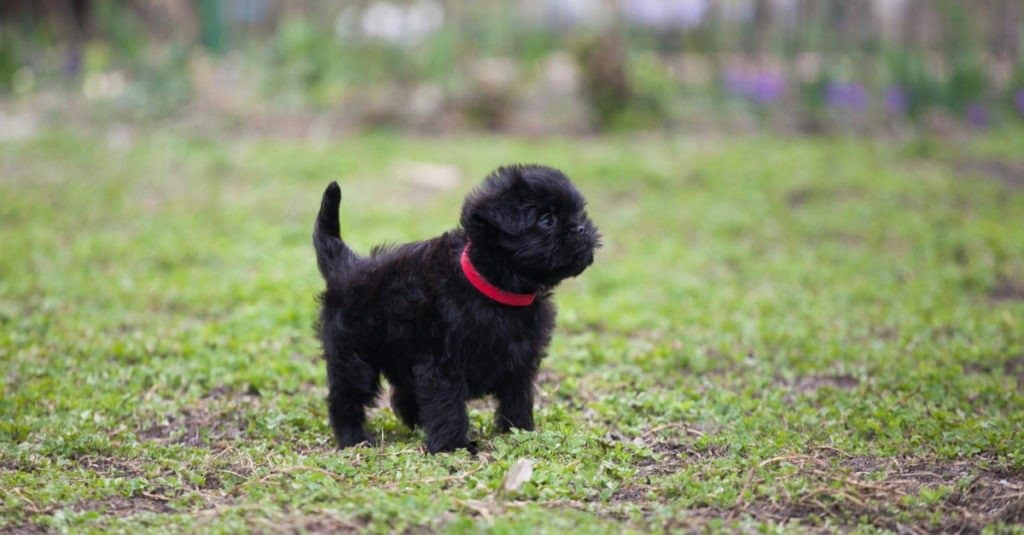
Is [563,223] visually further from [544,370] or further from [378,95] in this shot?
[378,95]

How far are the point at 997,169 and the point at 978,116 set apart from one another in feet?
6.38

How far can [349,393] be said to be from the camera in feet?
16.6

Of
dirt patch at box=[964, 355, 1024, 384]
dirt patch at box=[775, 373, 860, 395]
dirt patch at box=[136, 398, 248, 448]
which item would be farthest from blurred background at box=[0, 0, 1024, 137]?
dirt patch at box=[136, 398, 248, 448]

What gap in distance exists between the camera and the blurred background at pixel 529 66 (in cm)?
1377

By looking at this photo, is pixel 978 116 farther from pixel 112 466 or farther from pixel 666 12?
pixel 112 466

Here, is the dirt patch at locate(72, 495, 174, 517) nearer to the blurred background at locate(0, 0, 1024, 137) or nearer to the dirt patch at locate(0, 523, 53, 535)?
the dirt patch at locate(0, 523, 53, 535)

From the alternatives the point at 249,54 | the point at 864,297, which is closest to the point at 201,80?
the point at 249,54

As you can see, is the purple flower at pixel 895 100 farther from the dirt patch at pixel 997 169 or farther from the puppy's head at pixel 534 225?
the puppy's head at pixel 534 225

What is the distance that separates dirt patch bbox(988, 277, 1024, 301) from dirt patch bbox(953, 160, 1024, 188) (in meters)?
3.55

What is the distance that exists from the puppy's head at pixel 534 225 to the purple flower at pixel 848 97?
10020 millimetres

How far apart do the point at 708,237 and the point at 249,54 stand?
7.34 meters

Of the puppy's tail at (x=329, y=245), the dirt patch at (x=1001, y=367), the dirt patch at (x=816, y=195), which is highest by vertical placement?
the puppy's tail at (x=329, y=245)

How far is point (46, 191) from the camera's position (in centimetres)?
1078

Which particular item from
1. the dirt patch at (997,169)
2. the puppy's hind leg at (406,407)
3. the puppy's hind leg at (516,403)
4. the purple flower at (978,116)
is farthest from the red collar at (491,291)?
the purple flower at (978,116)
